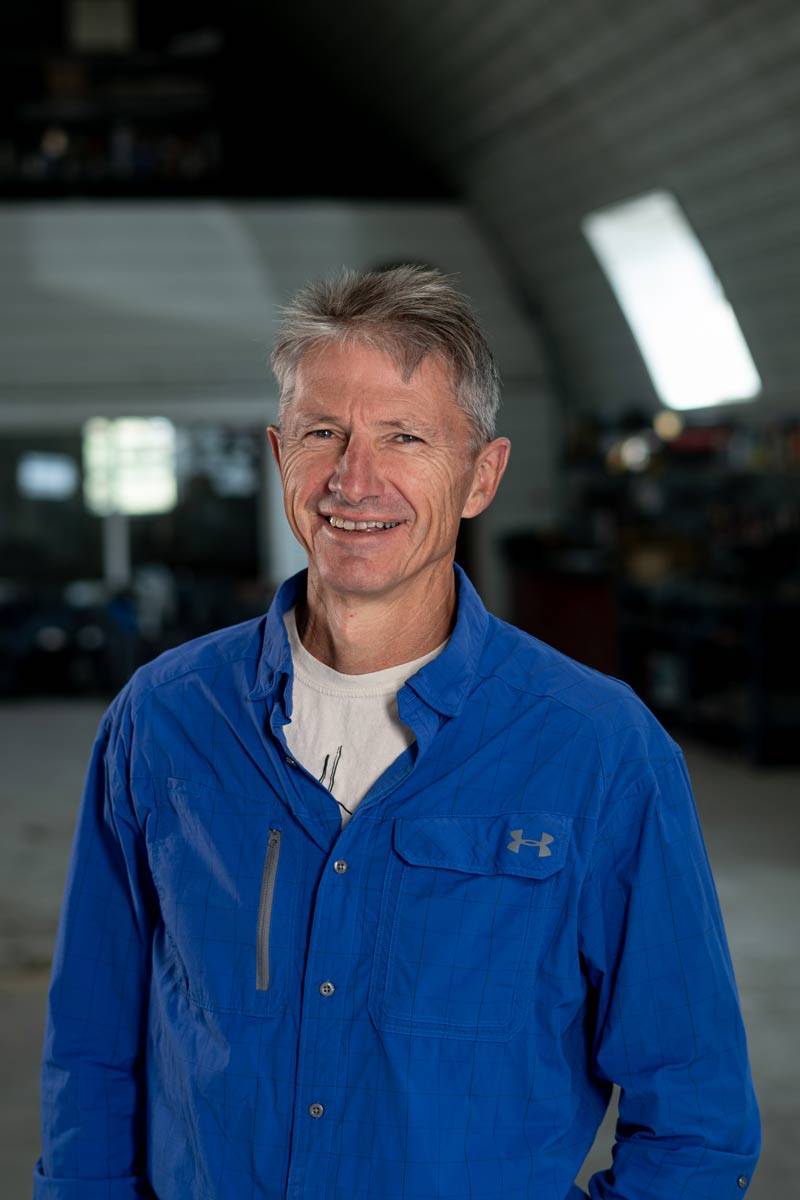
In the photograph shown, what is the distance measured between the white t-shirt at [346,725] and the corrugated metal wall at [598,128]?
19.8 feet

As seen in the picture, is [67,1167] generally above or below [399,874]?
below

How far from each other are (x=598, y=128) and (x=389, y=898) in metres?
8.27

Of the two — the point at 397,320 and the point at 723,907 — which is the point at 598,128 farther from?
the point at 397,320

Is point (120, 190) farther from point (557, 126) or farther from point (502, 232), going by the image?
point (557, 126)

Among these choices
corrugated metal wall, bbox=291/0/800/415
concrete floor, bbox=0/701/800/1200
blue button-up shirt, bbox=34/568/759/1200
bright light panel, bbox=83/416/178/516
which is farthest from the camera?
bright light panel, bbox=83/416/178/516

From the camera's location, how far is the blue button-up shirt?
129 centimetres

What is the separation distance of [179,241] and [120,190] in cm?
65

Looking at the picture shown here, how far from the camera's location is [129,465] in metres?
12.7

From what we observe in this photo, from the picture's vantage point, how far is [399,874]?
1.32m

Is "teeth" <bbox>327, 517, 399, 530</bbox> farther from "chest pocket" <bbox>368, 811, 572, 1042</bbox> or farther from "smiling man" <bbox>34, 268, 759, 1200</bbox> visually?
"chest pocket" <bbox>368, 811, 572, 1042</bbox>

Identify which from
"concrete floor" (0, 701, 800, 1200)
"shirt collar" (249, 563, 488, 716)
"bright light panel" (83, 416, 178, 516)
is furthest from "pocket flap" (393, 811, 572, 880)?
"bright light panel" (83, 416, 178, 516)

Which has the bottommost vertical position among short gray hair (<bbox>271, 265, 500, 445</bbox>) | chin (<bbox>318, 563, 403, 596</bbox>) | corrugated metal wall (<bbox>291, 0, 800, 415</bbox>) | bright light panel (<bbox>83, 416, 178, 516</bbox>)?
bright light panel (<bbox>83, 416, 178, 516</bbox>)

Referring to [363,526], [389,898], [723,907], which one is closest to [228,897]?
[389,898]

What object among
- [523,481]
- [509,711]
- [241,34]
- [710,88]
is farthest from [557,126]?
[509,711]
